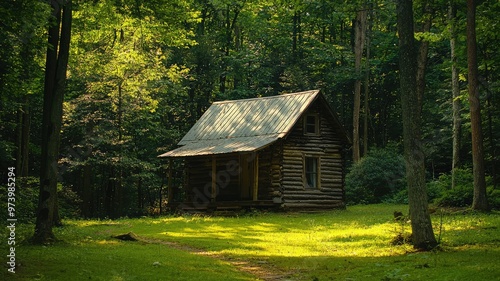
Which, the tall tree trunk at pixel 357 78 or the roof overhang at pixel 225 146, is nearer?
the roof overhang at pixel 225 146

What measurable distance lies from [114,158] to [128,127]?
4099 mm

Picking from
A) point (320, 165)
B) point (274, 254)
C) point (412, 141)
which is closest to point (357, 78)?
point (320, 165)

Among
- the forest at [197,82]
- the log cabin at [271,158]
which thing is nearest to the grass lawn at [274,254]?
the forest at [197,82]

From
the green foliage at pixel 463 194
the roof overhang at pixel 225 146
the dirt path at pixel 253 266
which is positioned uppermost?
the roof overhang at pixel 225 146

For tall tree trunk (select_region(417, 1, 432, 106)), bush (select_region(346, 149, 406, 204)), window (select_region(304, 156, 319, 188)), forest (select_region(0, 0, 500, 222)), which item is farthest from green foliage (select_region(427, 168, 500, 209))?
bush (select_region(346, 149, 406, 204))

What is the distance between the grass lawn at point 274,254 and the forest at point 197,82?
17.9 feet

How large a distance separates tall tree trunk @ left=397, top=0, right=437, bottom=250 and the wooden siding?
17.4m

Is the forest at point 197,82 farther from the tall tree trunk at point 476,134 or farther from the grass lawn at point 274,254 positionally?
the grass lawn at point 274,254

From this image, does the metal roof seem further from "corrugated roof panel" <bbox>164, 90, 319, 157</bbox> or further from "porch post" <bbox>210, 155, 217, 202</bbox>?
"porch post" <bbox>210, 155, 217, 202</bbox>

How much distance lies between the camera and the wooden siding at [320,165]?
3369 cm

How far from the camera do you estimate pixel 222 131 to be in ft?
121

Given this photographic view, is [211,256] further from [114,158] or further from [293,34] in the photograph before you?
[293,34]

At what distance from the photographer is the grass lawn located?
1268 centimetres

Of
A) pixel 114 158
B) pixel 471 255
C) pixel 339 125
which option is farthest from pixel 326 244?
pixel 114 158
